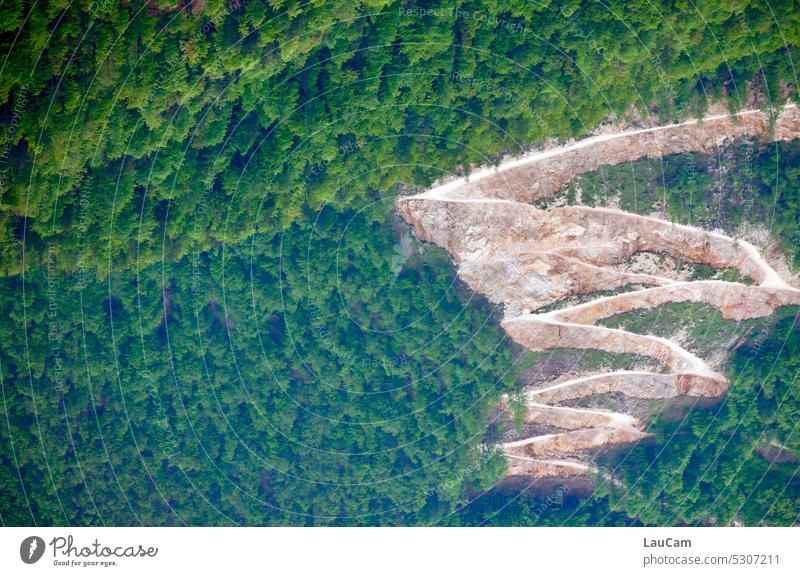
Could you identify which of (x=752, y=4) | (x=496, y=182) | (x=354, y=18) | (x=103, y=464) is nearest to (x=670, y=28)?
(x=752, y=4)

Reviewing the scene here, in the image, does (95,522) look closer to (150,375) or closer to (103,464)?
(103,464)

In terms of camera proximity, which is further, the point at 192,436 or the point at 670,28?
the point at 192,436
